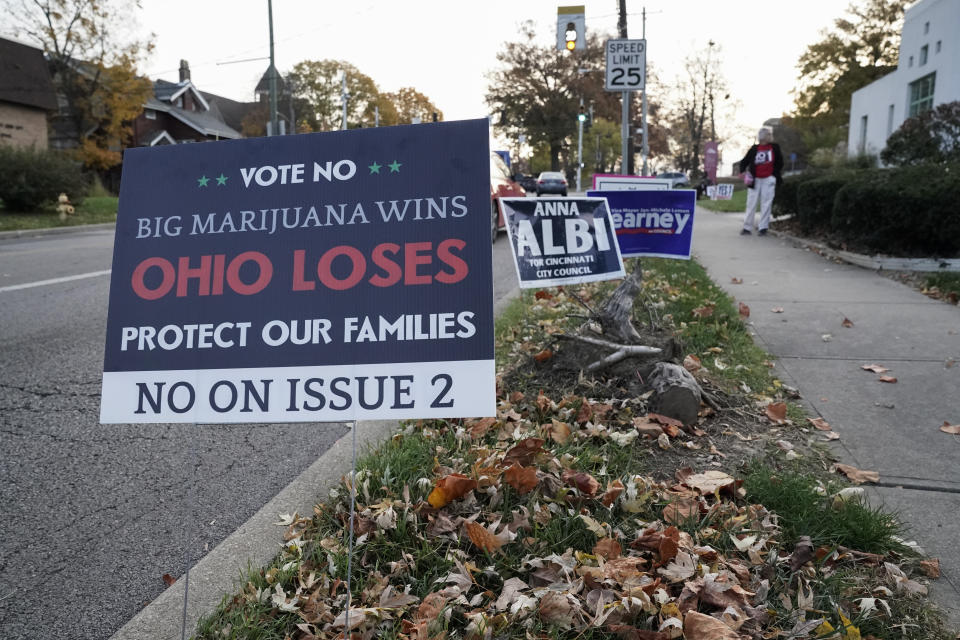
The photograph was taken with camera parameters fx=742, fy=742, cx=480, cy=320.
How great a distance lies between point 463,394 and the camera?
2295mm

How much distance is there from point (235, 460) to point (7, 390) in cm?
210

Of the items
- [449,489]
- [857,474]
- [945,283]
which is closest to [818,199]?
[945,283]

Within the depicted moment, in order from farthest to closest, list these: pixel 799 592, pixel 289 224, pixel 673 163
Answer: pixel 673 163
pixel 289 224
pixel 799 592

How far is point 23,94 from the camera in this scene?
108 feet

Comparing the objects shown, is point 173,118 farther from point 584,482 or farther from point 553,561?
point 553,561

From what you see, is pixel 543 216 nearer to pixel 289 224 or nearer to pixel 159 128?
pixel 289 224

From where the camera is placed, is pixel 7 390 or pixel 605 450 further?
pixel 7 390

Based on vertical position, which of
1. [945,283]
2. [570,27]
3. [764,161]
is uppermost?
[570,27]

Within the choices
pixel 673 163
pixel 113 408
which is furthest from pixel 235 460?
pixel 673 163

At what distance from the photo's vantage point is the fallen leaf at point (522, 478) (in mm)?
3010

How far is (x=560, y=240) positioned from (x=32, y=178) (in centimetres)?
1924

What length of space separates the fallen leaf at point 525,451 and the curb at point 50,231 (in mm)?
16593

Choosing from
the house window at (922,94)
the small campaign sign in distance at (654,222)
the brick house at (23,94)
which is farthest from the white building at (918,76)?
the brick house at (23,94)

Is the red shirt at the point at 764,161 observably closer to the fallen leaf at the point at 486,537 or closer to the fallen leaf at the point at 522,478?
the fallen leaf at the point at 522,478
